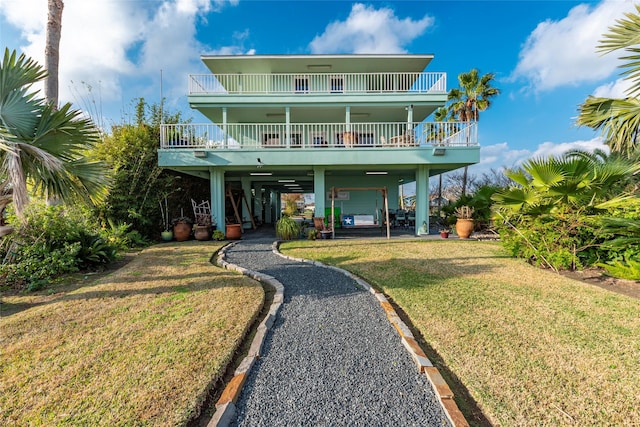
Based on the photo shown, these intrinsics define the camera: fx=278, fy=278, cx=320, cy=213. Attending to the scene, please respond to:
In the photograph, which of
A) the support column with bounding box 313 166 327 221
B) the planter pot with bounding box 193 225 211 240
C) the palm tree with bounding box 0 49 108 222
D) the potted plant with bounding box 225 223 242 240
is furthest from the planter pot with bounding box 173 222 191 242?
the palm tree with bounding box 0 49 108 222

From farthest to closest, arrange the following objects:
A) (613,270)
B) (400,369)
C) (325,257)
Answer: (325,257)
(613,270)
(400,369)

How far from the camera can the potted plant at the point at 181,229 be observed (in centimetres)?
1027

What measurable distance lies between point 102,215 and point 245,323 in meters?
9.05

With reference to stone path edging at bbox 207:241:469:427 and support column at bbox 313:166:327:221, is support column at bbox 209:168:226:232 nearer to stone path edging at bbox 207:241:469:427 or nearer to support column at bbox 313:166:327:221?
support column at bbox 313:166:327:221

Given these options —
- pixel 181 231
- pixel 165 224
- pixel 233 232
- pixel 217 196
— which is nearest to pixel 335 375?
pixel 233 232

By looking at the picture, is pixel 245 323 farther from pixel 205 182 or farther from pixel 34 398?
pixel 205 182

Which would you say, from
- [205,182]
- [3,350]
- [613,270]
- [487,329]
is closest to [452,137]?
[613,270]

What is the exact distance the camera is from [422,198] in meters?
11.7

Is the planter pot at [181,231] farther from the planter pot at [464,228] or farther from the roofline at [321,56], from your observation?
the planter pot at [464,228]

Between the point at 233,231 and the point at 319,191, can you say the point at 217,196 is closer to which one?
the point at 233,231

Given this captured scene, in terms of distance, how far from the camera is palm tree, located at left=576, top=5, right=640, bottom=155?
5660 millimetres

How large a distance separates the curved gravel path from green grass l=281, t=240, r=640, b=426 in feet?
1.49

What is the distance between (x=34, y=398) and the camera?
2.09 metres

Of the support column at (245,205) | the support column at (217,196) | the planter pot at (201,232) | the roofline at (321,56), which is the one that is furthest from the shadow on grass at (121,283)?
the roofline at (321,56)
